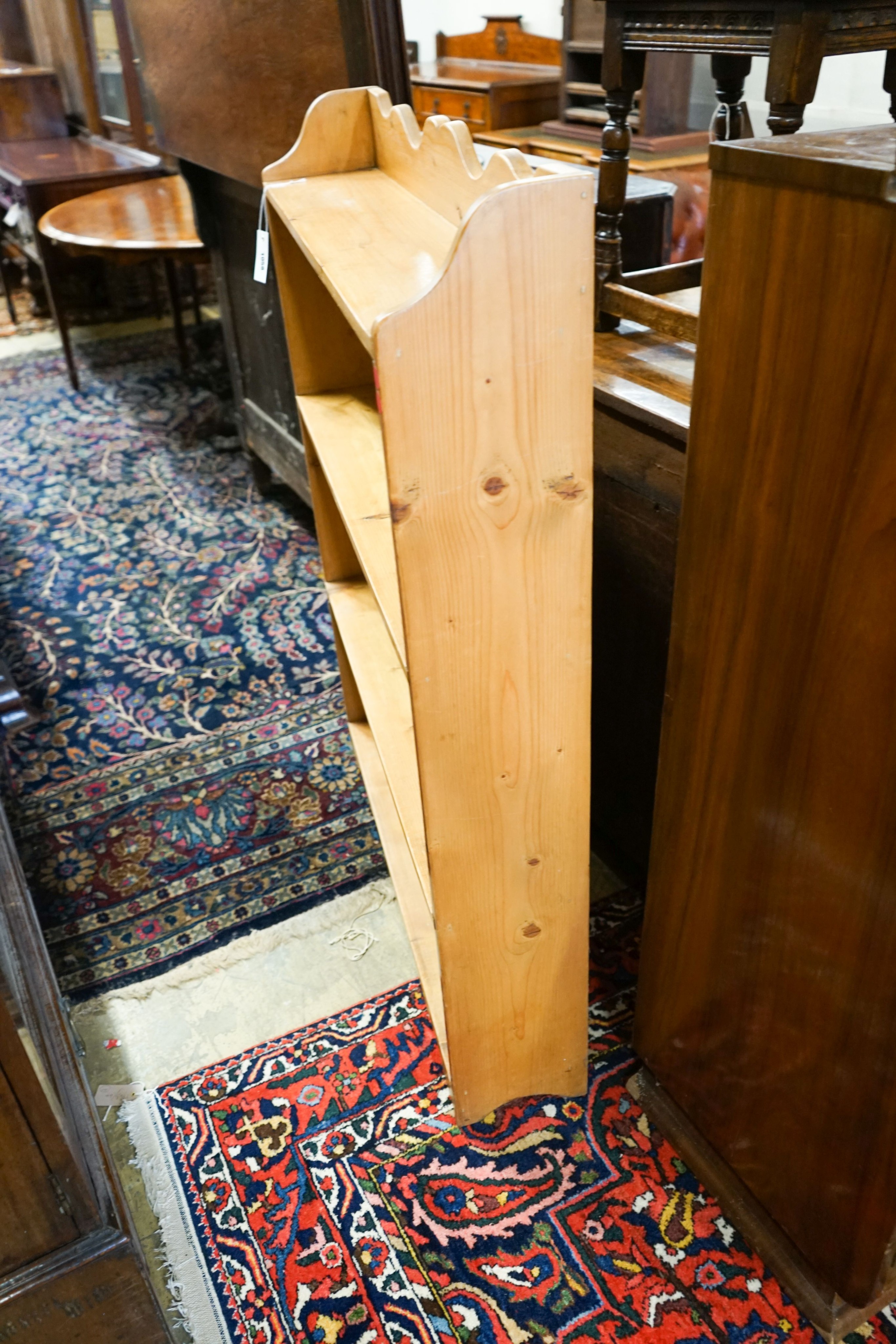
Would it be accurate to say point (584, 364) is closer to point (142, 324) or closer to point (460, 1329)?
point (460, 1329)

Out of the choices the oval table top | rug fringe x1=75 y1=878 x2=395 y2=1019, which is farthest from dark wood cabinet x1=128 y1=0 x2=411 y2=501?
rug fringe x1=75 y1=878 x2=395 y2=1019

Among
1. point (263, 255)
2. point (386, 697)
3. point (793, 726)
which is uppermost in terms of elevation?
point (263, 255)

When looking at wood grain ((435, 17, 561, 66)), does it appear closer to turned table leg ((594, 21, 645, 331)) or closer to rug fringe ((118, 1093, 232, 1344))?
turned table leg ((594, 21, 645, 331))

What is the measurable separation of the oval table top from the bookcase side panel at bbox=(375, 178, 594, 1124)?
258 centimetres

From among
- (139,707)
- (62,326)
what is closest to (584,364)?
(139,707)

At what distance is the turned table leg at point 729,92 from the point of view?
194 cm

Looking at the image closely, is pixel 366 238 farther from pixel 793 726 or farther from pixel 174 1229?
pixel 174 1229

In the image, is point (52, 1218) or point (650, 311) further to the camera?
point (650, 311)

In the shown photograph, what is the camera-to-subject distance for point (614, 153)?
1656mm

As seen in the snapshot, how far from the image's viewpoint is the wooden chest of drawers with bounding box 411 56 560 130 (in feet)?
15.9

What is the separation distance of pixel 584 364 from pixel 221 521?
8.30ft

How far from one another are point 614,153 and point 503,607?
0.99m

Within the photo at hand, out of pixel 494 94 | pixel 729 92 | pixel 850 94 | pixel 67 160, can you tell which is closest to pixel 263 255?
pixel 729 92

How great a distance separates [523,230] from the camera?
0.88 metres
